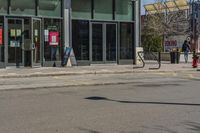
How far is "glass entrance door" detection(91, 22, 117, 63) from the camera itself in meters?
29.4

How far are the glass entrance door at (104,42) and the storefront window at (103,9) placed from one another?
1.44 feet

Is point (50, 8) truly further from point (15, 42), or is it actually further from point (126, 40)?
point (126, 40)

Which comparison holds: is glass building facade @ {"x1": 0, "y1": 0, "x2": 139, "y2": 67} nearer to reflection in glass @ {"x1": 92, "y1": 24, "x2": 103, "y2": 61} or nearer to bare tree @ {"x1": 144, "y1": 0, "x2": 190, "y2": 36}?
reflection in glass @ {"x1": 92, "y1": 24, "x2": 103, "y2": 61}

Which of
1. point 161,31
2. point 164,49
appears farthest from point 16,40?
point 161,31

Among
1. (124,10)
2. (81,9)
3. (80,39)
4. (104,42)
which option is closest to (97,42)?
(104,42)

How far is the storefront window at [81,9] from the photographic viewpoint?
94.4ft

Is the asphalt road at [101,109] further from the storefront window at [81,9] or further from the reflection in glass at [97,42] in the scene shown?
the reflection in glass at [97,42]

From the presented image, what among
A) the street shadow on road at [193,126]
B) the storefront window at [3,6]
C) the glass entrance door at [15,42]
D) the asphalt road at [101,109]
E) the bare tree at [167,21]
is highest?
the bare tree at [167,21]

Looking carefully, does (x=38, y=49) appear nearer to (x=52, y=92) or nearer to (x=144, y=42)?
(x=52, y=92)

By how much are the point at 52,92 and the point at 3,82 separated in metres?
4.12

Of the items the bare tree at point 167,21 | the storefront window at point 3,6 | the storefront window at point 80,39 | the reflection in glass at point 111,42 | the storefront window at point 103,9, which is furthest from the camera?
the bare tree at point 167,21

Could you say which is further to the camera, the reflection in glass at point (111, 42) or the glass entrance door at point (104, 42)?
the reflection in glass at point (111, 42)

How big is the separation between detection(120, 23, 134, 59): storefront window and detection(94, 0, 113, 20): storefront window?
117cm

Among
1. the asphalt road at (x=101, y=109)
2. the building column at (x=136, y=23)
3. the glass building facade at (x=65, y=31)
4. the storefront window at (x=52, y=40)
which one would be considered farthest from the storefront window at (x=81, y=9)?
the asphalt road at (x=101, y=109)
